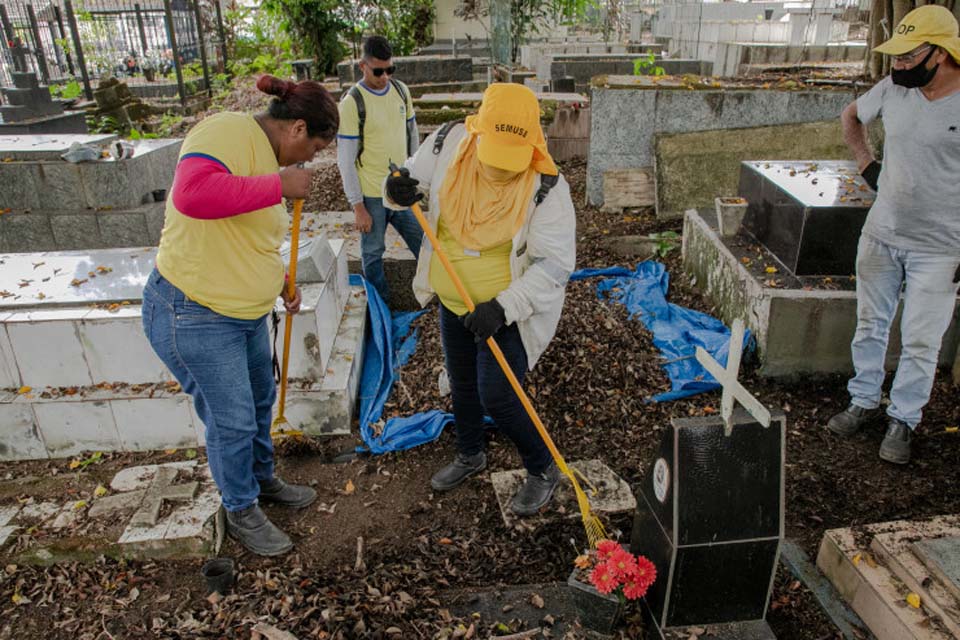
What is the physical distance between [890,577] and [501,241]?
84.9 inches

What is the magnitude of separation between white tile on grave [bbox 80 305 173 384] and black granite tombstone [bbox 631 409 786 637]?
2.92 metres

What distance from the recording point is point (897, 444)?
3838mm

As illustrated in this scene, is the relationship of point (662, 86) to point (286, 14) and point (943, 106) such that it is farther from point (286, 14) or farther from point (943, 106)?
point (286, 14)

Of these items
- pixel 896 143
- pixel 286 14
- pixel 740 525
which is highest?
pixel 286 14

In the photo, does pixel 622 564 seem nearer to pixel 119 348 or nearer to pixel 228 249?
pixel 228 249

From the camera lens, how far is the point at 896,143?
3.64 meters

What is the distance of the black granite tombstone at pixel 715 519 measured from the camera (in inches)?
91.7

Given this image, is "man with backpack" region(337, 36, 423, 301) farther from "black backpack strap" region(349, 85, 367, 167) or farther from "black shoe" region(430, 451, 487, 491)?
"black shoe" region(430, 451, 487, 491)

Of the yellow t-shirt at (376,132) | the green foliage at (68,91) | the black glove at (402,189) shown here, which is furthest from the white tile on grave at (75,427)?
the green foliage at (68,91)

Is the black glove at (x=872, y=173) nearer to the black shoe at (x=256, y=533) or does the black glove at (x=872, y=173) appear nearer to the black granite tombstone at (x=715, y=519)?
the black granite tombstone at (x=715, y=519)

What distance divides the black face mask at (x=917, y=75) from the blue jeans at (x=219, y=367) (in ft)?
11.6

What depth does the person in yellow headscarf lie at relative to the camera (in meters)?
2.78

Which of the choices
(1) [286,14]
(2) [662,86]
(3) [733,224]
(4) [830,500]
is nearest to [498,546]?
(4) [830,500]

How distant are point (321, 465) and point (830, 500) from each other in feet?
9.49
